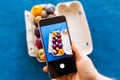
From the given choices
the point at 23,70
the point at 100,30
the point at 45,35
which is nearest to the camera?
the point at 45,35

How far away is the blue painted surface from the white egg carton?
5 cm

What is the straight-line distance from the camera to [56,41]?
853 millimetres

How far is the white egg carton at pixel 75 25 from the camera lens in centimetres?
120

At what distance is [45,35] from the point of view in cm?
84

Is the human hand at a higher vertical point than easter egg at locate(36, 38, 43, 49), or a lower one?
lower

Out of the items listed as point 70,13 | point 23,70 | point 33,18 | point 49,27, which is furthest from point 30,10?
point 49,27

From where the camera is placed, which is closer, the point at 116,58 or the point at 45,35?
the point at 45,35

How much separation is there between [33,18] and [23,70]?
0.78ft

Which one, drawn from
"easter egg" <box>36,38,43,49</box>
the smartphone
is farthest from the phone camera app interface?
"easter egg" <box>36,38,43,49</box>

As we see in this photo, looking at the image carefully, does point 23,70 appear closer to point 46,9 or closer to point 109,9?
point 46,9

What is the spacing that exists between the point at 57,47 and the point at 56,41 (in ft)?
0.07

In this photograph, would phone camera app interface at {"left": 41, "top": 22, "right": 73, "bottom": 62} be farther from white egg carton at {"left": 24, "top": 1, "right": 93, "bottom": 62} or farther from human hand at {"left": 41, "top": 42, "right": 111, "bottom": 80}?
white egg carton at {"left": 24, "top": 1, "right": 93, "bottom": 62}

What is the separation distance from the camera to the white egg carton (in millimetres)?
1202

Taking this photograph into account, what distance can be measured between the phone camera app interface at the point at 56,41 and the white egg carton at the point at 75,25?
0.34 metres
